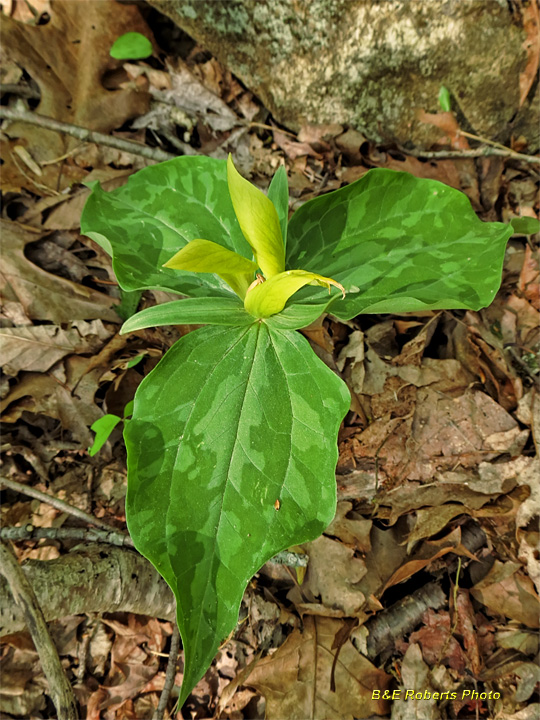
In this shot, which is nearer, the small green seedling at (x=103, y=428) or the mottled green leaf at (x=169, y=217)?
the mottled green leaf at (x=169, y=217)

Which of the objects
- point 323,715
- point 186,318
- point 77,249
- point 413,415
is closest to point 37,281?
point 77,249

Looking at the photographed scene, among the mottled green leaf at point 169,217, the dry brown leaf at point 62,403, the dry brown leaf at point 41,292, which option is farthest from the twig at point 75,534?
the mottled green leaf at point 169,217

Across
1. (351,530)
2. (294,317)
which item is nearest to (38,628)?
(351,530)

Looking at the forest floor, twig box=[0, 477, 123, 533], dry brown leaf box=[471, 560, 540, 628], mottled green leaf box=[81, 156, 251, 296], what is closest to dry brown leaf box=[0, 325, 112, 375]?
the forest floor

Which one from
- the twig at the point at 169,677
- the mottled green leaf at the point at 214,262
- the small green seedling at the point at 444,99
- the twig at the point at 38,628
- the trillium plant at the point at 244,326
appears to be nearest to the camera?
the mottled green leaf at the point at 214,262

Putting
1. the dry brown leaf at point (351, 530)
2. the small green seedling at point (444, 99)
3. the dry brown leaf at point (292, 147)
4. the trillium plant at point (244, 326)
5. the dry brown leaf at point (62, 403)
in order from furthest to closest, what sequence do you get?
the dry brown leaf at point (292, 147)
the small green seedling at point (444, 99)
the dry brown leaf at point (62, 403)
the dry brown leaf at point (351, 530)
the trillium plant at point (244, 326)

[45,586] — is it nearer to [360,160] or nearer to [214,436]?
[214,436]

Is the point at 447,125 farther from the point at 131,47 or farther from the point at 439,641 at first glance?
the point at 439,641

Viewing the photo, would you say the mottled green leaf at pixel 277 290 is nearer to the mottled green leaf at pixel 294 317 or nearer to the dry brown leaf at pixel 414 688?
the mottled green leaf at pixel 294 317
